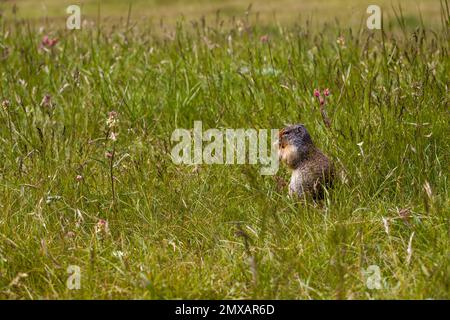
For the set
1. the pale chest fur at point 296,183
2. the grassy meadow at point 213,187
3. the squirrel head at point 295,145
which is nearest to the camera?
the grassy meadow at point 213,187

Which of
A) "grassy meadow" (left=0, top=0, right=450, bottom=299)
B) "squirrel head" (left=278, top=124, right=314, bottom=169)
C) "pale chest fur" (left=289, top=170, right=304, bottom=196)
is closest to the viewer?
"grassy meadow" (left=0, top=0, right=450, bottom=299)

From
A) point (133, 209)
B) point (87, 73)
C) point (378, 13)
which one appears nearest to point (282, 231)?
point (133, 209)

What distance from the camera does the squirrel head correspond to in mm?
4434

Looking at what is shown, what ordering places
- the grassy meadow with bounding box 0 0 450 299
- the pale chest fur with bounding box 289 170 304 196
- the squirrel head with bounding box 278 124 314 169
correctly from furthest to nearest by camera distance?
the squirrel head with bounding box 278 124 314 169, the pale chest fur with bounding box 289 170 304 196, the grassy meadow with bounding box 0 0 450 299

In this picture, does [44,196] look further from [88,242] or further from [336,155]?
[336,155]

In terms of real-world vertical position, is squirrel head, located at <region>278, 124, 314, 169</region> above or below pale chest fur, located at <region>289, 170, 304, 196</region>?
above

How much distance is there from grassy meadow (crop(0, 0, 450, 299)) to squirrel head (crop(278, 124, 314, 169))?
0.14 meters

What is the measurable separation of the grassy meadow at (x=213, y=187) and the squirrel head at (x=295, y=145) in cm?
14

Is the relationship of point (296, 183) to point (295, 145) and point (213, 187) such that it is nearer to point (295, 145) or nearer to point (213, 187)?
point (295, 145)

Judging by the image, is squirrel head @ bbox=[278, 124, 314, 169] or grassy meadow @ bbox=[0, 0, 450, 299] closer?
grassy meadow @ bbox=[0, 0, 450, 299]

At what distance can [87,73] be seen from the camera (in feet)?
20.4

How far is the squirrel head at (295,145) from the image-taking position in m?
4.43

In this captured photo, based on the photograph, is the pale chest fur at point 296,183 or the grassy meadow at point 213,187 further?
the pale chest fur at point 296,183
